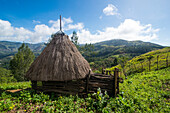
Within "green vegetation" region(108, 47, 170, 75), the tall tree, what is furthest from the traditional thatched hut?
the tall tree

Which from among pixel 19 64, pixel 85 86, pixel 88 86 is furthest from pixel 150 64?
pixel 19 64

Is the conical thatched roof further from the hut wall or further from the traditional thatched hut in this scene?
the hut wall

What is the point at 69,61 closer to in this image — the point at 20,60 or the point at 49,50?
the point at 49,50

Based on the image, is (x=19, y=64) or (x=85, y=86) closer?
(x=85, y=86)

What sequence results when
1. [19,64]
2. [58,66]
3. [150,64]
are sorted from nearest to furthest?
1. [58,66]
2. [19,64]
3. [150,64]

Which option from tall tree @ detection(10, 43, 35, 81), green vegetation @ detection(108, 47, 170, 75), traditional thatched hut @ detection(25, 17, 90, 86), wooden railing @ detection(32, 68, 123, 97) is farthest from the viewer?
tall tree @ detection(10, 43, 35, 81)

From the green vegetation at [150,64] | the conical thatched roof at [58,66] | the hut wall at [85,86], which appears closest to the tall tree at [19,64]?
the conical thatched roof at [58,66]

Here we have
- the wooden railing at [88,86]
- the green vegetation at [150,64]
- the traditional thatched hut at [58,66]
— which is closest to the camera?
the traditional thatched hut at [58,66]

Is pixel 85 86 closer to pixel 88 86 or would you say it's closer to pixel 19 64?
pixel 88 86

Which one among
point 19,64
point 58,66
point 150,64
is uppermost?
point 58,66

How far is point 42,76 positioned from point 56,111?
11.6ft

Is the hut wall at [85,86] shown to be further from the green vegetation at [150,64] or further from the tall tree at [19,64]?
the tall tree at [19,64]

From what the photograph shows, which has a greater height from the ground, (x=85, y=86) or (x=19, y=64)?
(x=19, y=64)

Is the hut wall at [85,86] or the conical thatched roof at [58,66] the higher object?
the conical thatched roof at [58,66]
